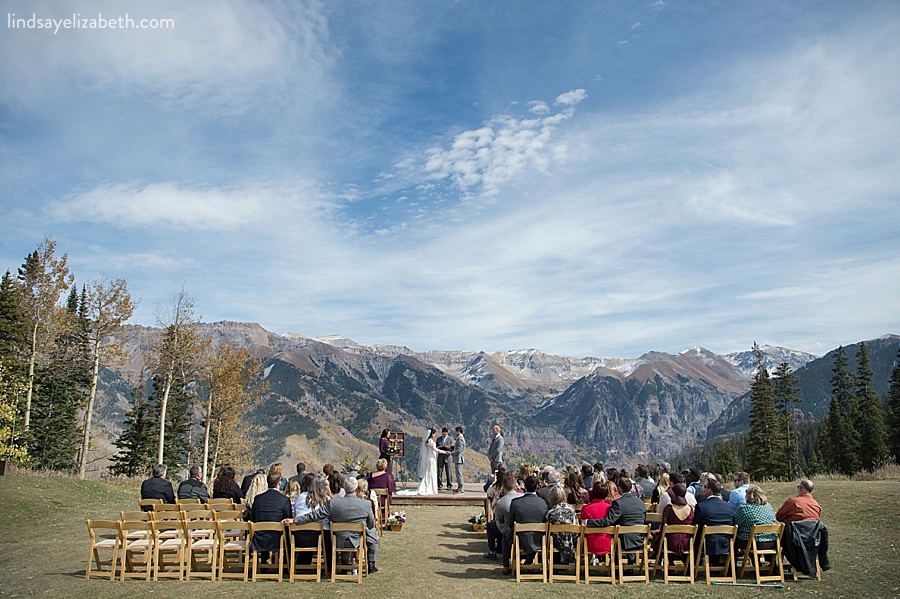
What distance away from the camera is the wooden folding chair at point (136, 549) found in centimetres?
954

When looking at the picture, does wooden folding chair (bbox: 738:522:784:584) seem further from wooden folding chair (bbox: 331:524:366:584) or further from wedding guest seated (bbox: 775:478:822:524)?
wooden folding chair (bbox: 331:524:366:584)

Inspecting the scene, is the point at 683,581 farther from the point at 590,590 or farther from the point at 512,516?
the point at 512,516

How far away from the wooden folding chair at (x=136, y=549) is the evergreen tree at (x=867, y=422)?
53.5 meters

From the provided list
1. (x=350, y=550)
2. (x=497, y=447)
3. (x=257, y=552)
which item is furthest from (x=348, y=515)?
(x=497, y=447)

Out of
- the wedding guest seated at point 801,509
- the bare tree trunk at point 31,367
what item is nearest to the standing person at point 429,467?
the wedding guest seated at point 801,509

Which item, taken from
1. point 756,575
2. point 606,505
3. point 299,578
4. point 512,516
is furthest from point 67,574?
point 756,575

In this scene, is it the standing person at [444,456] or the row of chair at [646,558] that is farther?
the standing person at [444,456]

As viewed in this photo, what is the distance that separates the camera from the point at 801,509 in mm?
9719

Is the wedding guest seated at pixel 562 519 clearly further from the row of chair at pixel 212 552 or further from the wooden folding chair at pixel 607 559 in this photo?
the row of chair at pixel 212 552

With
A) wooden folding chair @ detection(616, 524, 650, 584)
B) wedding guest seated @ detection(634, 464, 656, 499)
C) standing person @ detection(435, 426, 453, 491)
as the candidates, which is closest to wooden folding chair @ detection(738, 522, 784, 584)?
wooden folding chair @ detection(616, 524, 650, 584)

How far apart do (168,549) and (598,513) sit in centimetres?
680

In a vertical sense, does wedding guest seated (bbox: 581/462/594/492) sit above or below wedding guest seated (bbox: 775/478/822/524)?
above

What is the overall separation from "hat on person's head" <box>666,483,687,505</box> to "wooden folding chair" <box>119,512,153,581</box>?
8.05 m

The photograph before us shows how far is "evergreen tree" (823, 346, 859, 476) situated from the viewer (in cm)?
5131
